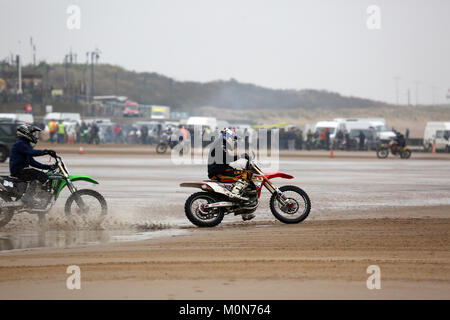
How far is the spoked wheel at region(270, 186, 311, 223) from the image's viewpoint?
13391 mm

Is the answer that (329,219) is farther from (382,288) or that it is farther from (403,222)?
(382,288)

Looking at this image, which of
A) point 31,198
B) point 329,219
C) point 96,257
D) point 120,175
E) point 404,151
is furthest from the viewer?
point 404,151

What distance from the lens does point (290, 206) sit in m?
13.4

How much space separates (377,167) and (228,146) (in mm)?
20483

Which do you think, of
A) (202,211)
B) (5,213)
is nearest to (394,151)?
(202,211)

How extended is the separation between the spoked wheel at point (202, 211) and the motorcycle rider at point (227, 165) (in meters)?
0.37

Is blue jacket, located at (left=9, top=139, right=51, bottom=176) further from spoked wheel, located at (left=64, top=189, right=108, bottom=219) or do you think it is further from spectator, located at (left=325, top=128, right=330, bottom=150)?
spectator, located at (left=325, top=128, right=330, bottom=150)

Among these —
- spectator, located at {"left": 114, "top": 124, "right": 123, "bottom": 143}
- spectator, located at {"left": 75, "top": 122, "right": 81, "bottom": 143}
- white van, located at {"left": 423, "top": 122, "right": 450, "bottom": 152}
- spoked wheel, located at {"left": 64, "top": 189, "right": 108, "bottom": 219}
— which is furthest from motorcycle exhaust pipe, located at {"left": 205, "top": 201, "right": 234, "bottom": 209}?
Result: spectator, located at {"left": 114, "top": 124, "right": 123, "bottom": 143}

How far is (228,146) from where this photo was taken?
13.0m

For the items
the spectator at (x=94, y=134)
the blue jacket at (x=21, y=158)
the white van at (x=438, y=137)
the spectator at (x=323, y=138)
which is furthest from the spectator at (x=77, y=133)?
the blue jacket at (x=21, y=158)

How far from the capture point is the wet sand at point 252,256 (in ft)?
25.6

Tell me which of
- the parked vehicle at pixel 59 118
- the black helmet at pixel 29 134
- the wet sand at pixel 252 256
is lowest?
the wet sand at pixel 252 256

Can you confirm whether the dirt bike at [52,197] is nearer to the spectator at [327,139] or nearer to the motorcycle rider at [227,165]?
the motorcycle rider at [227,165]
